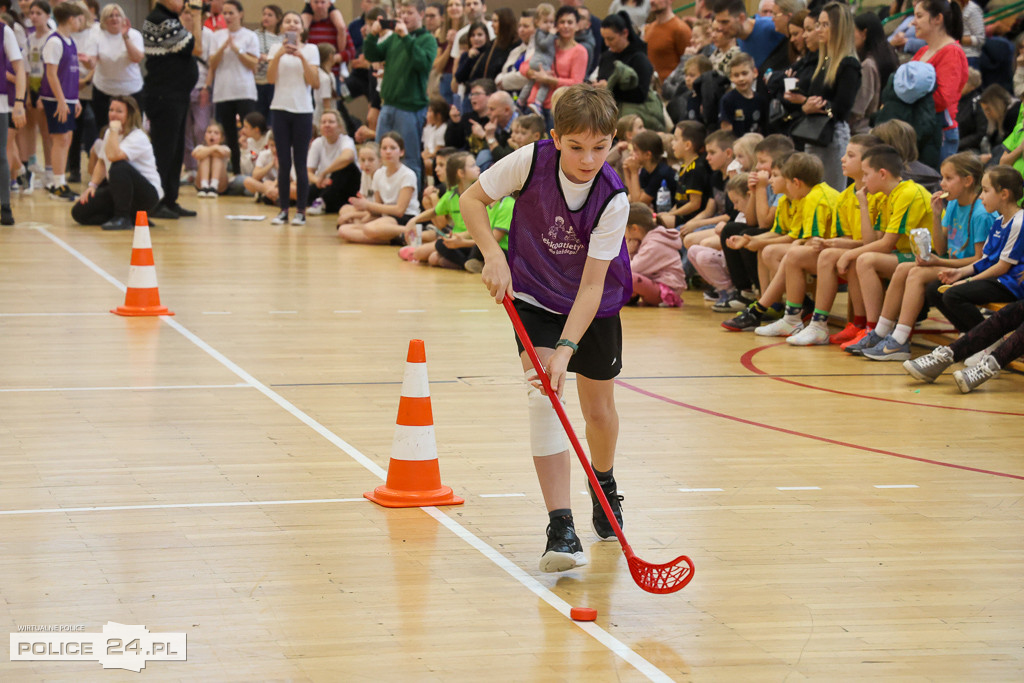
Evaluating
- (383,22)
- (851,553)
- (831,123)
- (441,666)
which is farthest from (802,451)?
(383,22)

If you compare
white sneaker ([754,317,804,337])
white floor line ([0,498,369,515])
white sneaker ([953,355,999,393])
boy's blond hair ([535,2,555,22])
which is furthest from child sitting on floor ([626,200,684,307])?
white floor line ([0,498,369,515])

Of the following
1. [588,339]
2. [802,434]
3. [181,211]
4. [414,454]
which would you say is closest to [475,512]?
[414,454]

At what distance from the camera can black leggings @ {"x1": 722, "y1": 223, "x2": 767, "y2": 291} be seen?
27.5 feet

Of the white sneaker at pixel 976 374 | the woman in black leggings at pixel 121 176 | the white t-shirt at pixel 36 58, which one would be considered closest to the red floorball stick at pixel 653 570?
the white sneaker at pixel 976 374

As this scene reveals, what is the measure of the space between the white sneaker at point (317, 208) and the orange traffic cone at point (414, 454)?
33.5 ft

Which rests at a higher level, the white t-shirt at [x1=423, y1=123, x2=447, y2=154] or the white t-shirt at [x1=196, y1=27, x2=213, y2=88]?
the white t-shirt at [x1=196, y1=27, x2=213, y2=88]

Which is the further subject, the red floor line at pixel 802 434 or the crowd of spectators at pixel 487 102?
the crowd of spectators at pixel 487 102

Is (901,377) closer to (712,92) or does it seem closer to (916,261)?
(916,261)

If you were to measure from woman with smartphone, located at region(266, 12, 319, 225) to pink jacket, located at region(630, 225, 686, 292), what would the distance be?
4.56m

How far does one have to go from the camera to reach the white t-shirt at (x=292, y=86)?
38.9ft

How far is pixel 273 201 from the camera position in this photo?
1497cm

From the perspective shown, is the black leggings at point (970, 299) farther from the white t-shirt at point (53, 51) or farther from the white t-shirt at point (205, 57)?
the white t-shirt at point (205, 57)

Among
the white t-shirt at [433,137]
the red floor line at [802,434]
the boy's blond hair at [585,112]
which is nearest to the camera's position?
the boy's blond hair at [585,112]

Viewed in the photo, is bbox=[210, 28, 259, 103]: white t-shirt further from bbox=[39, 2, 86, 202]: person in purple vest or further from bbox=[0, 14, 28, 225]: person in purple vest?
bbox=[0, 14, 28, 225]: person in purple vest
